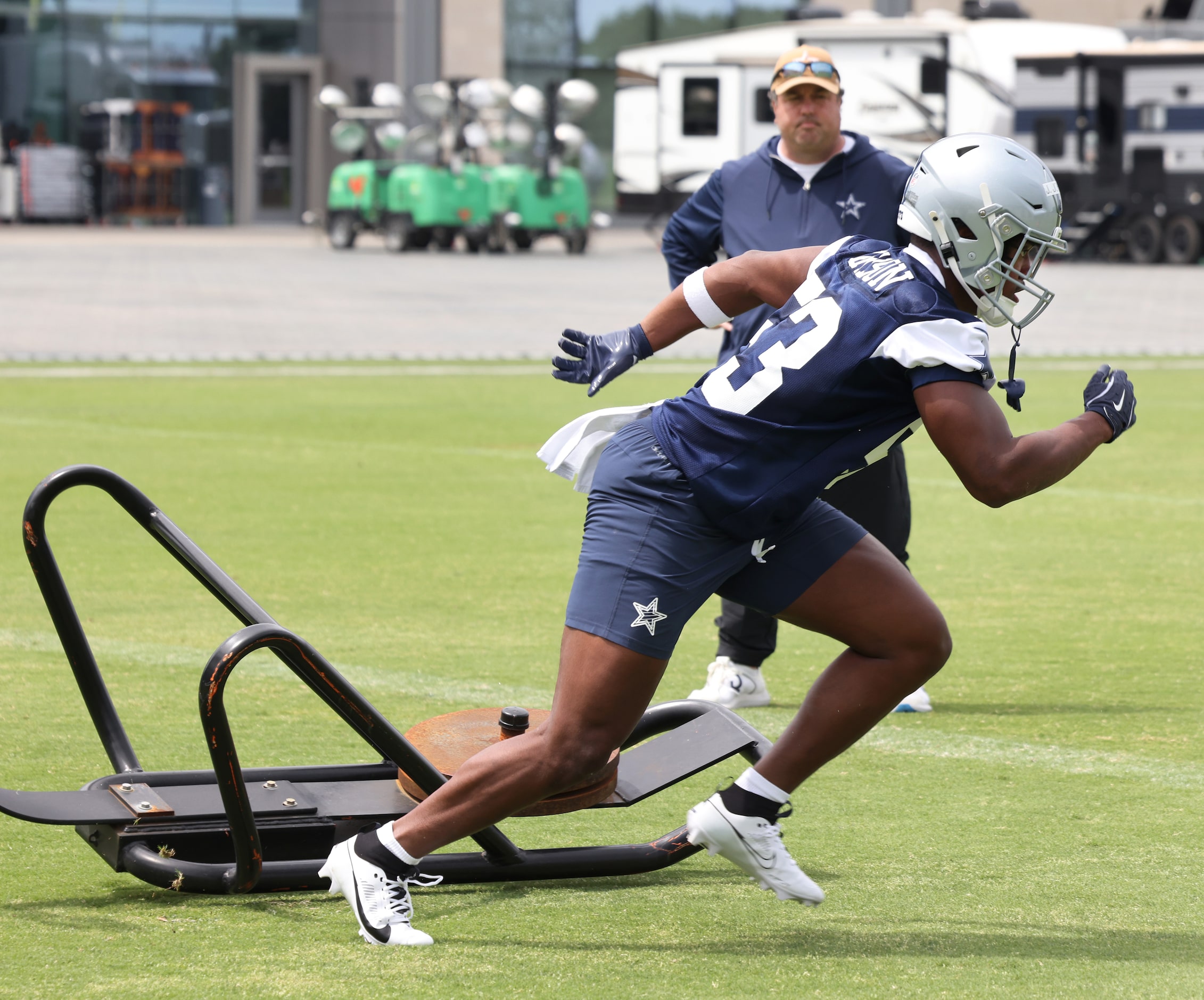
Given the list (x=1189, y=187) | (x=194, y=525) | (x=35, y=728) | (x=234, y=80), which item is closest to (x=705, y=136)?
(x=1189, y=187)

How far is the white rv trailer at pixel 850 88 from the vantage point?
35.3 meters

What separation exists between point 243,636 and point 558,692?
2.10 feet

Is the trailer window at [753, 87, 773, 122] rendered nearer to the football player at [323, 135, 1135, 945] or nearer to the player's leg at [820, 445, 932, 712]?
the player's leg at [820, 445, 932, 712]

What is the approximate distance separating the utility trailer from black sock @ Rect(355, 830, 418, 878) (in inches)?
1191

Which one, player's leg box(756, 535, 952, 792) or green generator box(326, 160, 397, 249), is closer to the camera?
player's leg box(756, 535, 952, 792)

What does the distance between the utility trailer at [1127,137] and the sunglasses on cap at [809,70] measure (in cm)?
2722

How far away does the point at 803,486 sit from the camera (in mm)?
3879

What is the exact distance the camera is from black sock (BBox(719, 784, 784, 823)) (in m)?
4.06

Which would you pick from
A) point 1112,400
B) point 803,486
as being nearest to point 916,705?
point 1112,400

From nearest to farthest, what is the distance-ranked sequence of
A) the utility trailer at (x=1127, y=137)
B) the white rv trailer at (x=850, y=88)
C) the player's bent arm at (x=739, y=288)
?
the player's bent arm at (x=739, y=288)
the utility trailer at (x=1127, y=137)
the white rv trailer at (x=850, y=88)

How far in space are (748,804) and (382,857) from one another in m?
0.79

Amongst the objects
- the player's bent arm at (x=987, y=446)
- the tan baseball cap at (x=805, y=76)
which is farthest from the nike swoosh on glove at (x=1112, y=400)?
the tan baseball cap at (x=805, y=76)

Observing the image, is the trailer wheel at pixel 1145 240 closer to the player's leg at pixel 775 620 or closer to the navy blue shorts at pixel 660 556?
the player's leg at pixel 775 620

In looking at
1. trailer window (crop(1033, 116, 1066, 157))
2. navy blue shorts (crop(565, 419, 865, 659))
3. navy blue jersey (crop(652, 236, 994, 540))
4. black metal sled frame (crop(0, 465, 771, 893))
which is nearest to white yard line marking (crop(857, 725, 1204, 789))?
black metal sled frame (crop(0, 465, 771, 893))
